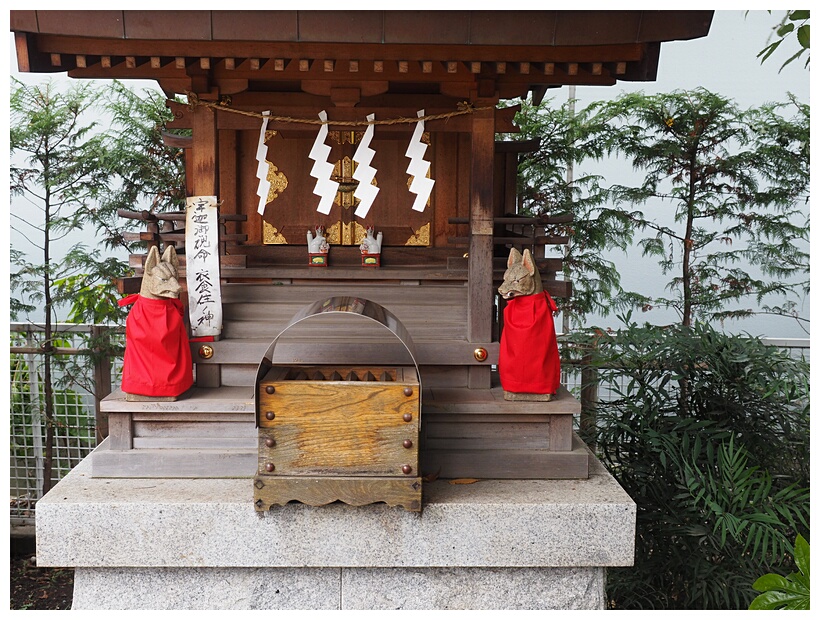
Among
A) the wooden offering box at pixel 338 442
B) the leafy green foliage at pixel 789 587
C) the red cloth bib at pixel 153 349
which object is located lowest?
the leafy green foliage at pixel 789 587

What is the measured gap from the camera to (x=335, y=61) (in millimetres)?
4148

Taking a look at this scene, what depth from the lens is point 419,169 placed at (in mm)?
4578

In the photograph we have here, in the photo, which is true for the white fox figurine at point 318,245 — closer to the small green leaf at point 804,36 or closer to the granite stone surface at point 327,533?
the granite stone surface at point 327,533

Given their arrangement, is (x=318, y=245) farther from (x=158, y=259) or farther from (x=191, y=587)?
(x=191, y=587)

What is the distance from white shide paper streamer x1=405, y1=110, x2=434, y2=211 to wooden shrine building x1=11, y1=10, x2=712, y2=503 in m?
0.11

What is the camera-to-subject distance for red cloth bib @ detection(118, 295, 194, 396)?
4.16m

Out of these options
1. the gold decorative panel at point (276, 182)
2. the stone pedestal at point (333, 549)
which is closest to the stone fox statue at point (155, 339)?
the stone pedestal at point (333, 549)

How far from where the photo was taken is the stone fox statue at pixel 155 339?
416cm

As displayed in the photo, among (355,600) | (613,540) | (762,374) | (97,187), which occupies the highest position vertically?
(97,187)

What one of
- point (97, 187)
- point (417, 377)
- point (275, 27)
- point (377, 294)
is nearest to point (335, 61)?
point (275, 27)

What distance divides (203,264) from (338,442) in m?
1.45

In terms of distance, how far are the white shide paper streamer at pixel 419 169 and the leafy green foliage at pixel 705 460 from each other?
201cm
